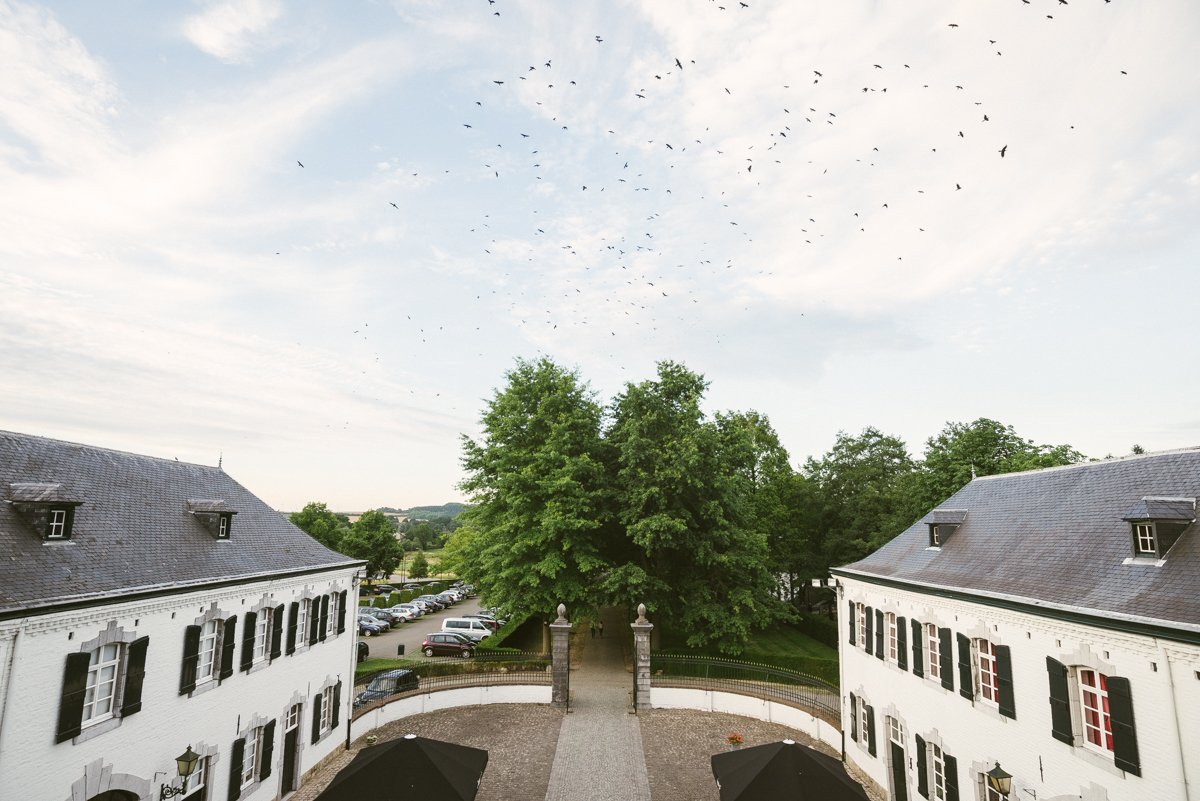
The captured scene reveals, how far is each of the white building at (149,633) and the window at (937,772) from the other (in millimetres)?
16811

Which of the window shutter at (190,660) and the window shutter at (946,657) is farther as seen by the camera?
the window shutter at (946,657)

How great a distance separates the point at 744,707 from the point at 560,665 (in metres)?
7.50

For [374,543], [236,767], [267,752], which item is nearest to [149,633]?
[236,767]

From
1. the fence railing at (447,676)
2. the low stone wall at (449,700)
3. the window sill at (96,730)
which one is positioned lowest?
the low stone wall at (449,700)

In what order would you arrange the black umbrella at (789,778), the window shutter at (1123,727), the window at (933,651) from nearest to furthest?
the window shutter at (1123,727)
the black umbrella at (789,778)
the window at (933,651)

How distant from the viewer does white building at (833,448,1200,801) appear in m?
8.63

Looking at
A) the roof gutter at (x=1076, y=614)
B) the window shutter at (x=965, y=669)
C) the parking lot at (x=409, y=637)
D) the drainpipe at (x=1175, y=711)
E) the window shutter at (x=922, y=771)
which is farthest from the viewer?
the parking lot at (x=409, y=637)

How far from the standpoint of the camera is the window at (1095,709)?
952 centimetres

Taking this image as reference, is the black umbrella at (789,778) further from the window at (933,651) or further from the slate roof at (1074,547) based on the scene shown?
the slate roof at (1074,547)

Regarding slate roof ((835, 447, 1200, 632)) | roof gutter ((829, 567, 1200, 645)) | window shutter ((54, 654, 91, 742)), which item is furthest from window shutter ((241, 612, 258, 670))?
slate roof ((835, 447, 1200, 632))

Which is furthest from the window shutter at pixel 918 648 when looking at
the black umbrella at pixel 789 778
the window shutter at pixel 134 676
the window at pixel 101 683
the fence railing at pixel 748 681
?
the window at pixel 101 683

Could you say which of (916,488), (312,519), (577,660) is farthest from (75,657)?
(312,519)

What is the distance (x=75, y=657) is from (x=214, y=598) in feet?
11.4

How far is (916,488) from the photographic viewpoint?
3406 centimetres
